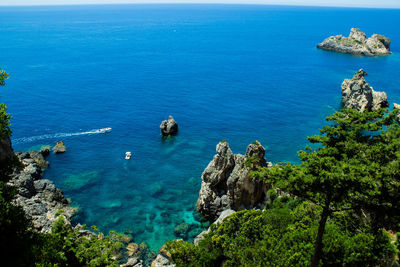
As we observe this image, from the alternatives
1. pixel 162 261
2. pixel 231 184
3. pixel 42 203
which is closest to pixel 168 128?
pixel 231 184

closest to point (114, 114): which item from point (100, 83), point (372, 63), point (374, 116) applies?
point (100, 83)

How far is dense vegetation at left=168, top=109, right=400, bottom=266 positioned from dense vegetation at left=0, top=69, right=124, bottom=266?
10176 mm

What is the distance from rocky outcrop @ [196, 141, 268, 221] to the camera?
180ft

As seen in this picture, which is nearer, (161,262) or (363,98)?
(161,262)

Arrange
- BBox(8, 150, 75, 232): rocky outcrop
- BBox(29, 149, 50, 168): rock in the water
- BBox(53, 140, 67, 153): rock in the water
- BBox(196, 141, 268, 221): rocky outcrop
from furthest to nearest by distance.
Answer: BBox(53, 140, 67, 153): rock in the water → BBox(29, 149, 50, 168): rock in the water → BBox(196, 141, 268, 221): rocky outcrop → BBox(8, 150, 75, 232): rocky outcrop

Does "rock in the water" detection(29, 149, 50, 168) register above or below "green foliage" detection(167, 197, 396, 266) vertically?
below

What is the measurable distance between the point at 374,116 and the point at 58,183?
6398 cm

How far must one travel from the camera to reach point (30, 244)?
30359mm

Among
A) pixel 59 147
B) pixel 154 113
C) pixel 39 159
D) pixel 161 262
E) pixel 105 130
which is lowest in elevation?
pixel 161 262

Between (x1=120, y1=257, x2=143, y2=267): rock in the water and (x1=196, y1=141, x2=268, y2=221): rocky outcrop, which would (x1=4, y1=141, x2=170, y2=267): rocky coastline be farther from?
(x1=196, y1=141, x2=268, y2=221): rocky outcrop

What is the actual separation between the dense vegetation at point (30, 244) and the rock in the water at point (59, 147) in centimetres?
4746

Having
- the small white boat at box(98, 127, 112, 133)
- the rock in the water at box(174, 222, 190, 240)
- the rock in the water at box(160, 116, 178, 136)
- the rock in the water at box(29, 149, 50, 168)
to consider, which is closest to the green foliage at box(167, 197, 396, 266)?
the rock in the water at box(174, 222, 190, 240)

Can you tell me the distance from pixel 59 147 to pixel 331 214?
244ft

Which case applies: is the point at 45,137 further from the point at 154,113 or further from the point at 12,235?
the point at 12,235
